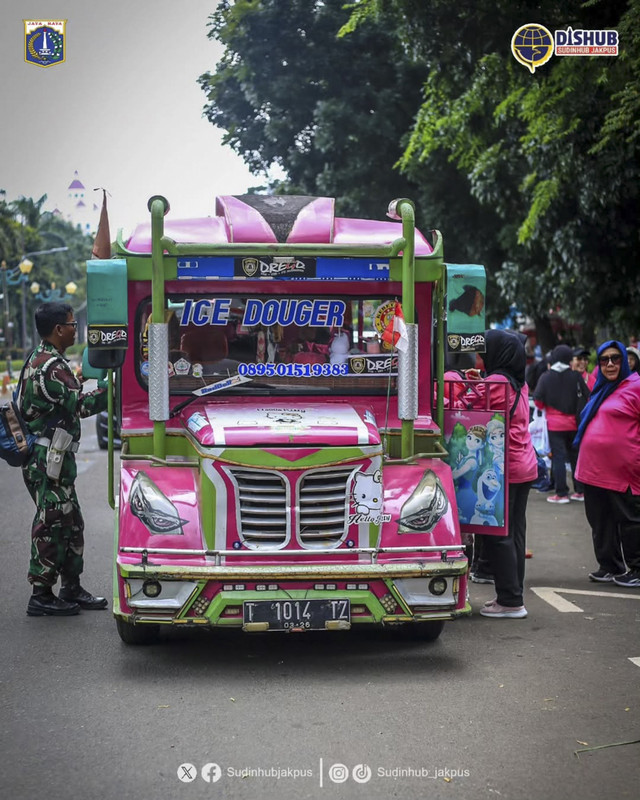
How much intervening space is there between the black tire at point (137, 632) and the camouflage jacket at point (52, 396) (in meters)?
1.59

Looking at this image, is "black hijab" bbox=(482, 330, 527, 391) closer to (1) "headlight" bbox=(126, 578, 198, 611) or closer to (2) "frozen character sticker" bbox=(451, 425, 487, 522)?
(2) "frozen character sticker" bbox=(451, 425, 487, 522)

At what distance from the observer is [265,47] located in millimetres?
26266

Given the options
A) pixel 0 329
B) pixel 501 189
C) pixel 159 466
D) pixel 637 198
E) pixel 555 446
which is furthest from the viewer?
pixel 0 329

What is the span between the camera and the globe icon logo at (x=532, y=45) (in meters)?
14.2

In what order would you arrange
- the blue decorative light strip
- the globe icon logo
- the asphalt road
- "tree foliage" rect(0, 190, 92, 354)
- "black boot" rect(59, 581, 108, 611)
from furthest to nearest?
"tree foliage" rect(0, 190, 92, 354) → the globe icon logo → "black boot" rect(59, 581, 108, 611) → the blue decorative light strip → the asphalt road

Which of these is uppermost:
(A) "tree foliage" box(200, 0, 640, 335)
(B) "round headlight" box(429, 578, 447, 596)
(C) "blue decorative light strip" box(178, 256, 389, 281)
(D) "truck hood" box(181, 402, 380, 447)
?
(A) "tree foliage" box(200, 0, 640, 335)

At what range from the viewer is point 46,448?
7977mm

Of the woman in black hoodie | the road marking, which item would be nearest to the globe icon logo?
the woman in black hoodie

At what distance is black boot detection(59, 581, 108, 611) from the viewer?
8.30 metres

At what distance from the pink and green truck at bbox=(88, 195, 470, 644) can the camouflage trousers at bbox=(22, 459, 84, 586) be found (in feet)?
1.57

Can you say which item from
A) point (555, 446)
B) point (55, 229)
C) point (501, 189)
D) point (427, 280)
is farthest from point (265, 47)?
point (55, 229)

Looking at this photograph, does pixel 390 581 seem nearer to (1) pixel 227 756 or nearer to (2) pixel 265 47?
(1) pixel 227 756

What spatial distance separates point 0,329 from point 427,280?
290 ft

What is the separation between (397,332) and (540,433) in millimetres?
8235
